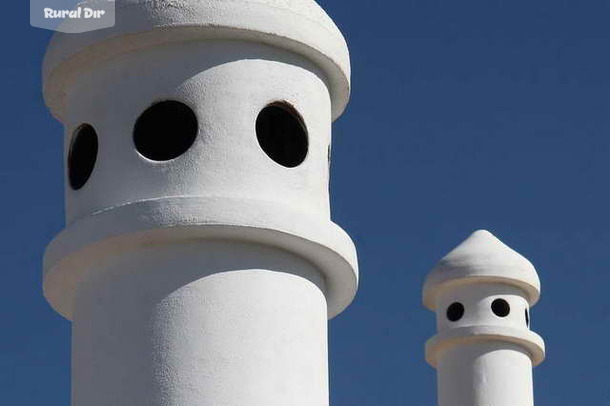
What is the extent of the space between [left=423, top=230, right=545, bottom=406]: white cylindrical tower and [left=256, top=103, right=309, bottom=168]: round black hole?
1600 cm

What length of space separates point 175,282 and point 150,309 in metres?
0.36

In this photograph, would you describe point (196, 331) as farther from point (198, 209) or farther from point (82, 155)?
point (82, 155)

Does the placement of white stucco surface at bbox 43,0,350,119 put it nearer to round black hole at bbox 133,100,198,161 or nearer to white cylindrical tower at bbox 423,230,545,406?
round black hole at bbox 133,100,198,161

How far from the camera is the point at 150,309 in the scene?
1722 centimetres

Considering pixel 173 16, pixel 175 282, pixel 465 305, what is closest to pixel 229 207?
pixel 175 282

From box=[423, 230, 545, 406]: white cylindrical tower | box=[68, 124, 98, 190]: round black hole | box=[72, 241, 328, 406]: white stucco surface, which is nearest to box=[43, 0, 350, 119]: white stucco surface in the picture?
box=[68, 124, 98, 190]: round black hole

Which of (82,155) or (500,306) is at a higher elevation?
(500,306)

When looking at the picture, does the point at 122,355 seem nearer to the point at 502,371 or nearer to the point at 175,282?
the point at 175,282

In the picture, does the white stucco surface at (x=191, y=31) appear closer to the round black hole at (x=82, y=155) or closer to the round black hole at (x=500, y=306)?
the round black hole at (x=82, y=155)

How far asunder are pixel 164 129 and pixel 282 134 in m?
1.26

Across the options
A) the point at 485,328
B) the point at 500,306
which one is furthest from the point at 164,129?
the point at 500,306

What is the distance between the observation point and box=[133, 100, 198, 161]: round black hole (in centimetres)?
1788

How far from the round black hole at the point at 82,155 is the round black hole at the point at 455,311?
657 inches

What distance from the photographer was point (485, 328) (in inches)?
1334
